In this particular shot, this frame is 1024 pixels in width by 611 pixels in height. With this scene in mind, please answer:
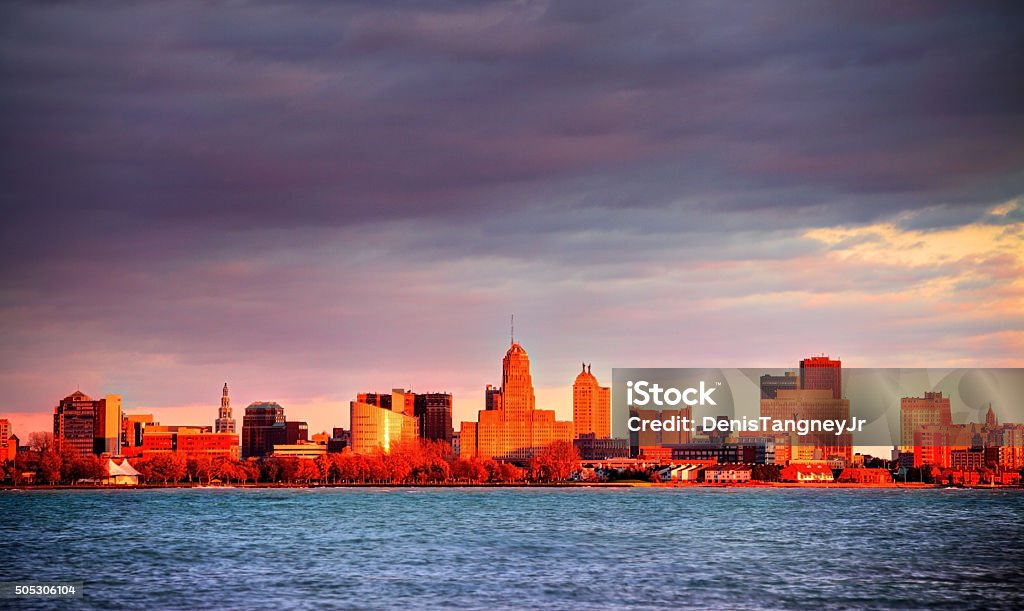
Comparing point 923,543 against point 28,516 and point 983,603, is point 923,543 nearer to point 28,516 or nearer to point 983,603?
point 983,603

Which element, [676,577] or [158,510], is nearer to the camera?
[676,577]

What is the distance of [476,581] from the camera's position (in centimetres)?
5294

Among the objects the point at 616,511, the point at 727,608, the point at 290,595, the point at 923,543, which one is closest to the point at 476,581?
the point at 290,595

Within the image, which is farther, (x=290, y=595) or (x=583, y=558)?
(x=583, y=558)

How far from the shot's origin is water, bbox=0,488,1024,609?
4778cm

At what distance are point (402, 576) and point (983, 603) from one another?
2275 cm

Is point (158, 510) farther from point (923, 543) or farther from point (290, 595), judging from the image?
point (290, 595)

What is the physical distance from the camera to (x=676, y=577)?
54469 millimetres

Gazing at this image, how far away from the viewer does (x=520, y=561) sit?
62219 millimetres

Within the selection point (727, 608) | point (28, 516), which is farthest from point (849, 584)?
point (28, 516)

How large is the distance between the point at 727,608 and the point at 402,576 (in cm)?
1593

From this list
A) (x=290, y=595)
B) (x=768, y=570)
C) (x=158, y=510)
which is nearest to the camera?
(x=290, y=595)

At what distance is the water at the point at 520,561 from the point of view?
47781 millimetres

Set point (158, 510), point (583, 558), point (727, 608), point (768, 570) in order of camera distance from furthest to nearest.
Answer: point (158, 510)
point (583, 558)
point (768, 570)
point (727, 608)
